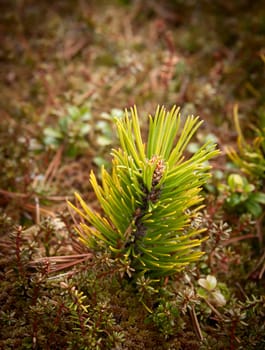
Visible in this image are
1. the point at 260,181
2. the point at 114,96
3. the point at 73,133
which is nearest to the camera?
the point at 260,181

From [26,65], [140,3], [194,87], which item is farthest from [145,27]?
[26,65]

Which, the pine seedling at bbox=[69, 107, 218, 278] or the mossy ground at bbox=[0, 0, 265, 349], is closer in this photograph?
the pine seedling at bbox=[69, 107, 218, 278]

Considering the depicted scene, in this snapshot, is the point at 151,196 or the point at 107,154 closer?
the point at 151,196

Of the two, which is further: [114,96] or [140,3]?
[140,3]

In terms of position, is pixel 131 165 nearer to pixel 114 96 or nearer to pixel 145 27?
pixel 114 96

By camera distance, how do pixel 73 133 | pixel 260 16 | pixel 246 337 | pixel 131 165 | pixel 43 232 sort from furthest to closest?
pixel 260 16 → pixel 73 133 → pixel 43 232 → pixel 246 337 → pixel 131 165
